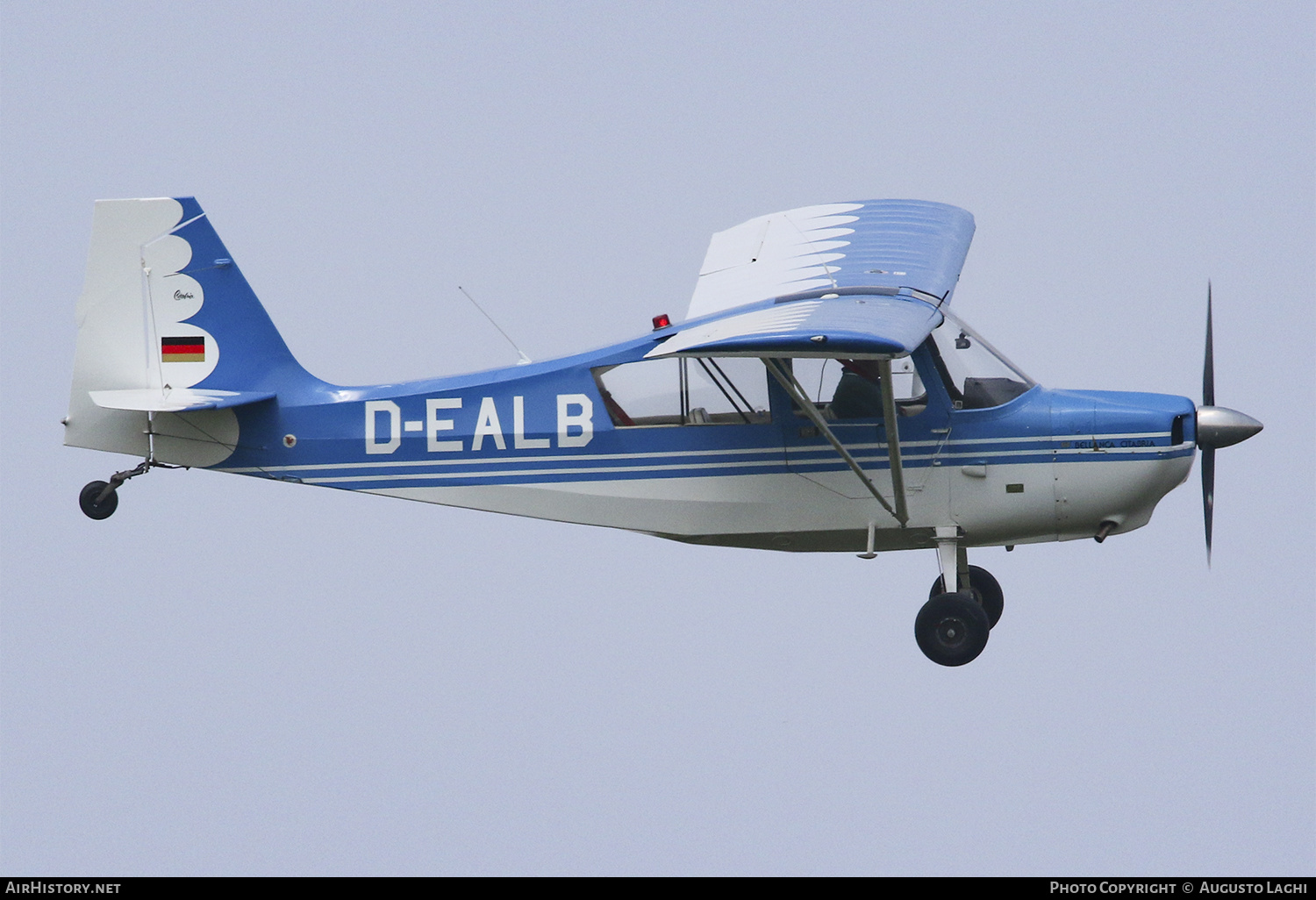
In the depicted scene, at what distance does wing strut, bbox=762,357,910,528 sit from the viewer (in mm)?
10586

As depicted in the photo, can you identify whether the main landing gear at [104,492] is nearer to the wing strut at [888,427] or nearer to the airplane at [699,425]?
the airplane at [699,425]

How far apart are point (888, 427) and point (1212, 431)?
2025mm

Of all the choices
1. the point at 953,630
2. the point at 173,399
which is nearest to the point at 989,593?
the point at 953,630

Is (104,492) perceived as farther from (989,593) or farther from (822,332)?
(989,593)

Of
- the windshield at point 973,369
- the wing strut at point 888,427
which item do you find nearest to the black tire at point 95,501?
the wing strut at point 888,427

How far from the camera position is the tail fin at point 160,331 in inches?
468

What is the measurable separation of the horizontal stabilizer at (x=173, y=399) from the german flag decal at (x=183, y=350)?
0.19 m

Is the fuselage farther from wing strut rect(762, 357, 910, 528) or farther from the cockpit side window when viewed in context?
wing strut rect(762, 357, 910, 528)

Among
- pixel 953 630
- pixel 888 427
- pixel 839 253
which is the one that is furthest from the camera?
pixel 839 253

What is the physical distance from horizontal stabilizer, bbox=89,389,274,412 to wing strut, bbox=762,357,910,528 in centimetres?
318

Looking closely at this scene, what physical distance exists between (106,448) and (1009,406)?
5441 millimetres

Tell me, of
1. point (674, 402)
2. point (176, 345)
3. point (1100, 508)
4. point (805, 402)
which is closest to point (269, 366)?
point (176, 345)

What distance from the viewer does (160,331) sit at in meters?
12.0

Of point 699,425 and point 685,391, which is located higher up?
point 685,391
